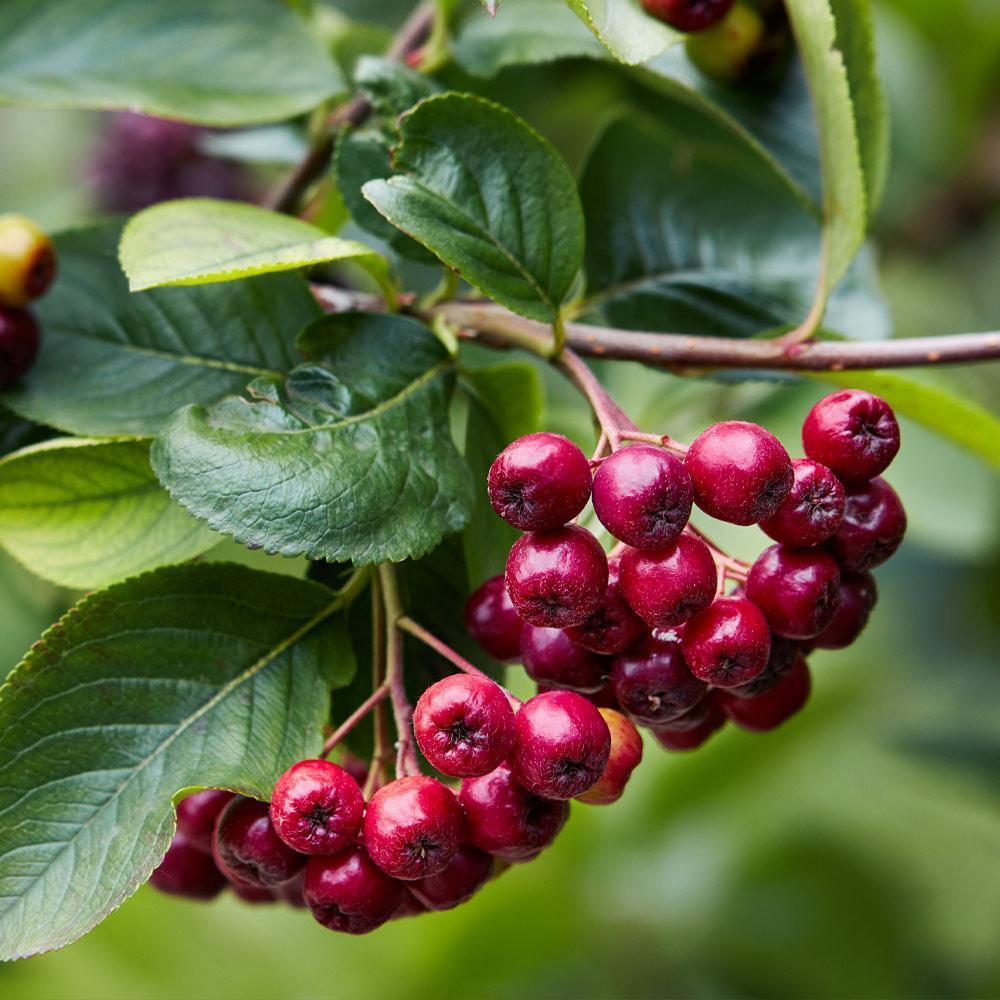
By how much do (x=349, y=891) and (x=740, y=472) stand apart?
50 cm

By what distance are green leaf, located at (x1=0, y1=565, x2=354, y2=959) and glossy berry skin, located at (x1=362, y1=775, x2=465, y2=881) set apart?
0.42 ft

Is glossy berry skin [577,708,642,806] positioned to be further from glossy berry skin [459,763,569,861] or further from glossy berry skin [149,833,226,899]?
glossy berry skin [149,833,226,899]

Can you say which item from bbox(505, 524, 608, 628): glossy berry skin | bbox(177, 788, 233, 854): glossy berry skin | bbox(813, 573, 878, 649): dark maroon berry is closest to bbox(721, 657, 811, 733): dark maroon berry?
bbox(813, 573, 878, 649): dark maroon berry

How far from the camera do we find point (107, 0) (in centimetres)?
167

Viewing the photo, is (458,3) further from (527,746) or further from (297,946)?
(297,946)

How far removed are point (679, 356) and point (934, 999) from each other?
7.04 ft

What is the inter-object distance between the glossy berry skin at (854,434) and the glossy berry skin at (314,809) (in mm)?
527

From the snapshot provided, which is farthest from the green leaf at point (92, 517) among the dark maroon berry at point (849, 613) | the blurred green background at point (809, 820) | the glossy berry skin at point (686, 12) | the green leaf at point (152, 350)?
the blurred green background at point (809, 820)

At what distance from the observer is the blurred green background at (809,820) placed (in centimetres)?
234

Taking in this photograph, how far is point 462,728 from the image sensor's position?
968mm

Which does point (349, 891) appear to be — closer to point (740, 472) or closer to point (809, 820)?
point (740, 472)

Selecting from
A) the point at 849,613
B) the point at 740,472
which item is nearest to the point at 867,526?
the point at 849,613

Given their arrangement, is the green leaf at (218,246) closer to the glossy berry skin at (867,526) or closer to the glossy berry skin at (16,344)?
the glossy berry skin at (16,344)

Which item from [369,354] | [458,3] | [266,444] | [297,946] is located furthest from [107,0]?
[297,946]
